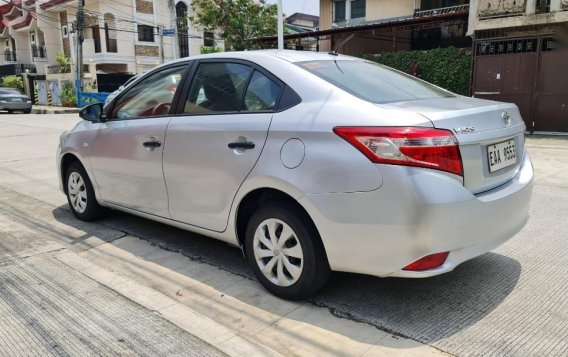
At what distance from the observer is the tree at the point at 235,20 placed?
23547 mm

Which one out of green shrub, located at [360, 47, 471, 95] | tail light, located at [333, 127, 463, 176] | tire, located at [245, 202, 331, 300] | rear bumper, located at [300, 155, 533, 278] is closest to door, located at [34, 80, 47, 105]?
green shrub, located at [360, 47, 471, 95]

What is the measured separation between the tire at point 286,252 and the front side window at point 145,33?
112 feet

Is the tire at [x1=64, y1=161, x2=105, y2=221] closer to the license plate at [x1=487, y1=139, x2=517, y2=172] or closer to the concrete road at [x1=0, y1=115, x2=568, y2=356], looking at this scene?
the concrete road at [x1=0, y1=115, x2=568, y2=356]

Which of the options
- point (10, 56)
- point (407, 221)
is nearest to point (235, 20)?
point (407, 221)

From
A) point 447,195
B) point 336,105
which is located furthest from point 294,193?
point 447,195

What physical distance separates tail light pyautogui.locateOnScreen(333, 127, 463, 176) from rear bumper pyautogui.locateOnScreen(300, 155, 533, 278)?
51mm

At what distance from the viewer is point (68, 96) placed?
2845cm

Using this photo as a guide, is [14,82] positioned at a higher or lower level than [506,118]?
higher

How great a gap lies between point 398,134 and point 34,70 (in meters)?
43.9

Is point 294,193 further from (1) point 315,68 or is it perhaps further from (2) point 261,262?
(1) point 315,68

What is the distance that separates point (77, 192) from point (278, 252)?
2.84 meters

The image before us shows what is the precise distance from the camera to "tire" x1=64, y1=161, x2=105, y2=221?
487cm

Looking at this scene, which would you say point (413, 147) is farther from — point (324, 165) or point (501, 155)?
point (501, 155)

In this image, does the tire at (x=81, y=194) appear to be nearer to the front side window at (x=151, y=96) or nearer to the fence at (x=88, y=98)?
the front side window at (x=151, y=96)
